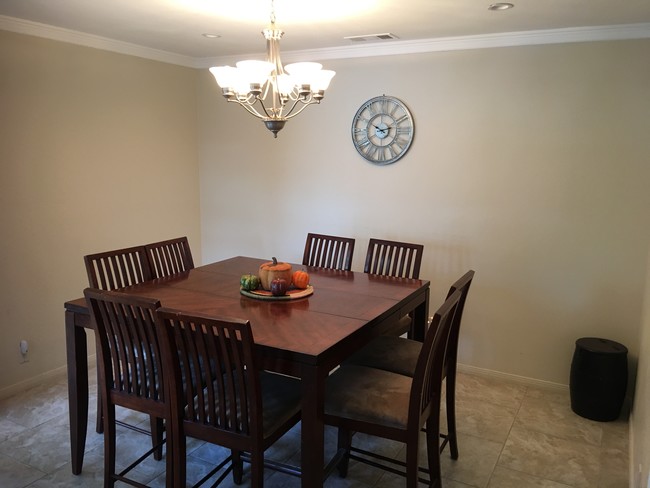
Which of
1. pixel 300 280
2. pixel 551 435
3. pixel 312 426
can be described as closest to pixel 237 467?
pixel 312 426

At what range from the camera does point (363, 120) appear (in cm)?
393

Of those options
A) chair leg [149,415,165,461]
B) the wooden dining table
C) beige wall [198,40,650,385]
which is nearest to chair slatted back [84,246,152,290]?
the wooden dining table

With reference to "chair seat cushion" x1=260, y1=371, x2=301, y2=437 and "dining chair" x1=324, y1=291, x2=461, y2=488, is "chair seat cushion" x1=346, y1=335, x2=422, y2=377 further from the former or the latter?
"chair seat cushion" x1=260, y1=371, x2=301, y2=437

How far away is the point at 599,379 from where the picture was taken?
3.09 m

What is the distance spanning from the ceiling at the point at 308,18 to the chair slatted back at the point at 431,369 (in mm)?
1645

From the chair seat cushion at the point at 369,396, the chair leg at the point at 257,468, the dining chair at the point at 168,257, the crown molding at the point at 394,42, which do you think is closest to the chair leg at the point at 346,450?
the chair seat cushion at the point at 369,396

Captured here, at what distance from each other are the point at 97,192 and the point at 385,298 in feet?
7.96

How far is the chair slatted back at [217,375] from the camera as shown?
1.87 metres

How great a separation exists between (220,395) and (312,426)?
0.38 m

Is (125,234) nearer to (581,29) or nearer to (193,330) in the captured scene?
(193,330)

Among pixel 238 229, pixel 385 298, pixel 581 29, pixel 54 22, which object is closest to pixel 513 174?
pixel 581 29

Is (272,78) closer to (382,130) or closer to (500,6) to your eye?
(500,6)

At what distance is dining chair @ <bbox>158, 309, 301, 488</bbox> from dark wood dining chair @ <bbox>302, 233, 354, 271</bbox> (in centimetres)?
147

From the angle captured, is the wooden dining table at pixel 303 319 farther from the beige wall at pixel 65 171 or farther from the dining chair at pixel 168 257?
the beige wall at pixel 65 171
